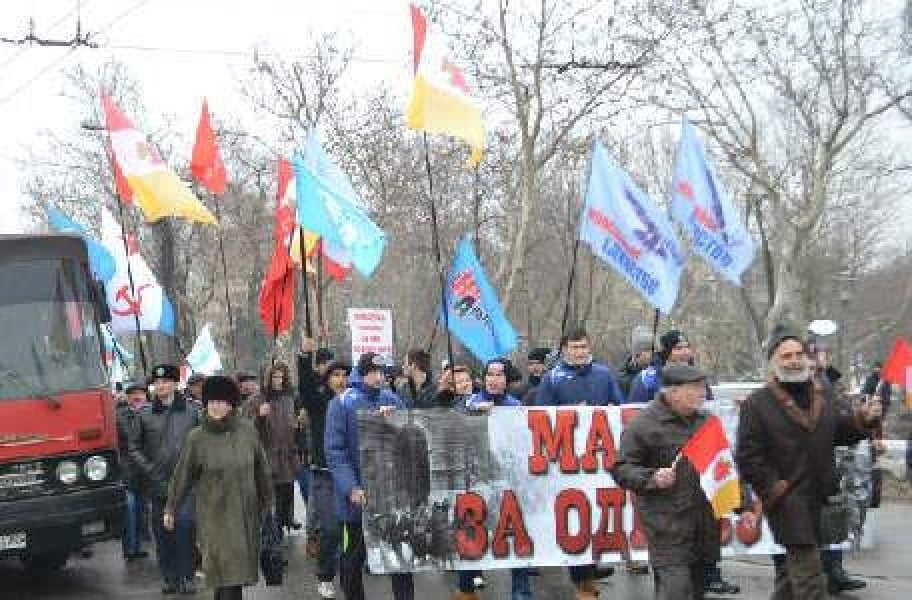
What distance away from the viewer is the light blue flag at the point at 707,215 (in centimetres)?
1049

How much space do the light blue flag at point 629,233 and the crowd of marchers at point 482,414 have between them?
54cm

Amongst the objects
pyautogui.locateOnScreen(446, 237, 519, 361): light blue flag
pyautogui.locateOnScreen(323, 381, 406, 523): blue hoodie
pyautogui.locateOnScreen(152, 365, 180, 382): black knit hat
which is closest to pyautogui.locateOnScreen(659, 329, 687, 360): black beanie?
pyautogui.locateOnScreen(446, 237, 519, 361): light blue flag

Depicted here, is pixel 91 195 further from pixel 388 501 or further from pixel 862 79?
pixel 388 501

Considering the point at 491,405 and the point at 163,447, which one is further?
the point at 163,447

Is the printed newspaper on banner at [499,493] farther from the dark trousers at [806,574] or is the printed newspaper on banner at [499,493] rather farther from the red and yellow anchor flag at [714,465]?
the dark trousers at [806,574]

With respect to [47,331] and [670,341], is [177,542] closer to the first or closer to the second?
[47,331]

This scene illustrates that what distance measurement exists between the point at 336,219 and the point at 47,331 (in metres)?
2.58

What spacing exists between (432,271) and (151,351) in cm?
1100

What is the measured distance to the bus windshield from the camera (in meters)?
9.80

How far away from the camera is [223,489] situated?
7.71 meters

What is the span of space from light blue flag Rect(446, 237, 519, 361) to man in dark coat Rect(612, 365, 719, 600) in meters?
4.15

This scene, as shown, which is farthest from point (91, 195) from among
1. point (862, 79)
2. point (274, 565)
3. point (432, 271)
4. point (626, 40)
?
point (274, 565)

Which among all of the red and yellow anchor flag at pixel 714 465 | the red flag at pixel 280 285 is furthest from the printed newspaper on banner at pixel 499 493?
the red flag at pixel 280 285

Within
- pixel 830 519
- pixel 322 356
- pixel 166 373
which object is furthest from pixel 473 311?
pixel 830 519
